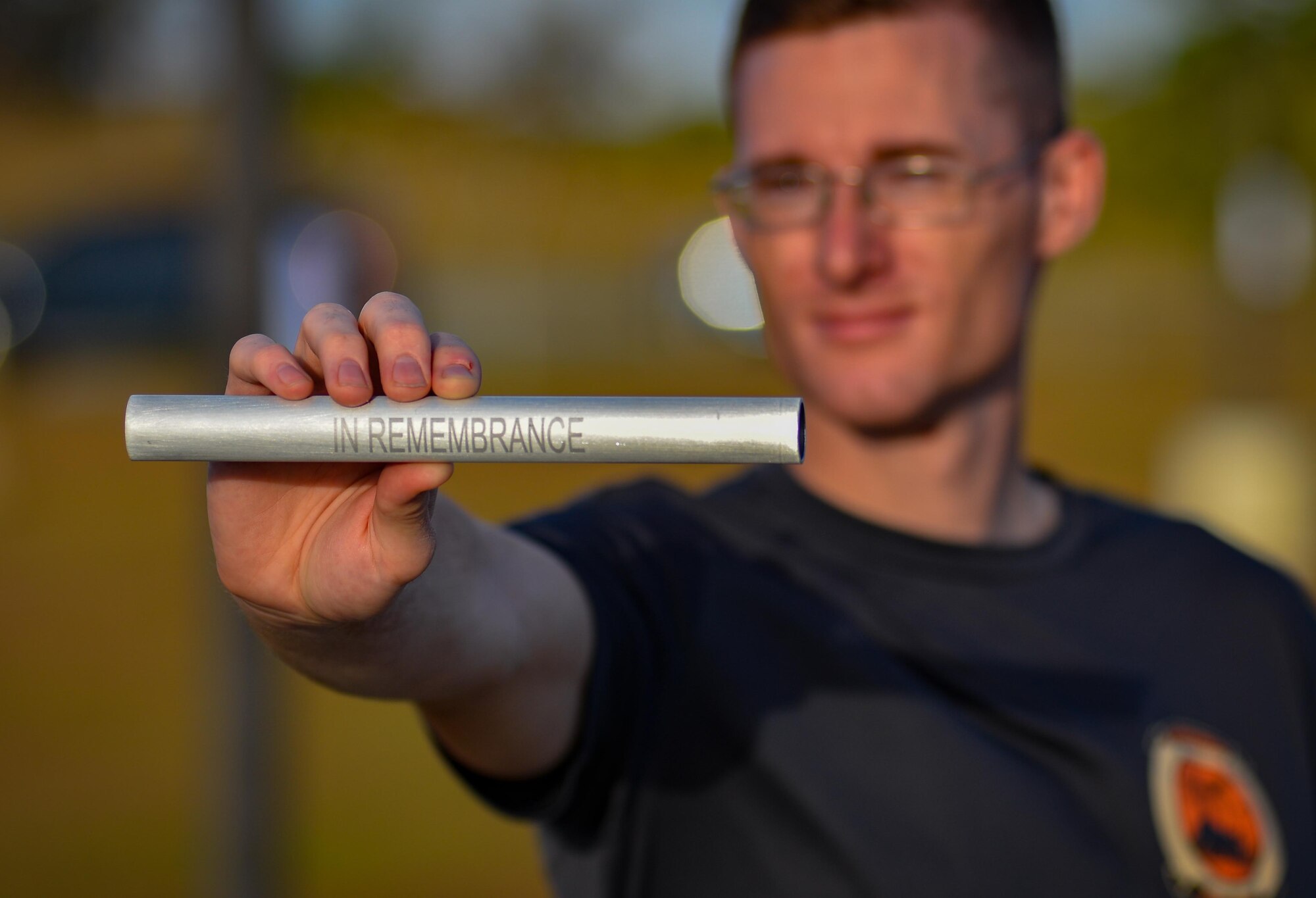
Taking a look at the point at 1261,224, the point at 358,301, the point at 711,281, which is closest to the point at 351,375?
the point at 358,301

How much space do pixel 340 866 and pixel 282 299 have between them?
260 cm

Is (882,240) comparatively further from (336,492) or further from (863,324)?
(336,492)

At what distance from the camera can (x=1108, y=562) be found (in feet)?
8.16

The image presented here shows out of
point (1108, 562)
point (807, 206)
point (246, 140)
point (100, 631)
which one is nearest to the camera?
point (807, 206)

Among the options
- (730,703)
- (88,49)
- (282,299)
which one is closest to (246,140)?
(282,299)

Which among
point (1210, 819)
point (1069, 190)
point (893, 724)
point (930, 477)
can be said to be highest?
point (1069, 190)

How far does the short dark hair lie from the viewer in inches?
95.1

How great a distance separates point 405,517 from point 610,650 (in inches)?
23.9

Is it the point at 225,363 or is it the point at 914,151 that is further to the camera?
the point at 225,363

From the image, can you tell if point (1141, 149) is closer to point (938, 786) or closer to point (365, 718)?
point (365, 718)

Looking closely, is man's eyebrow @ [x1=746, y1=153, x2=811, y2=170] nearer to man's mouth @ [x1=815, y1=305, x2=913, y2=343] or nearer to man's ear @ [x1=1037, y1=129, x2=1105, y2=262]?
man's mouth @ [x1=815, y1=305, x2=913, y2=343]

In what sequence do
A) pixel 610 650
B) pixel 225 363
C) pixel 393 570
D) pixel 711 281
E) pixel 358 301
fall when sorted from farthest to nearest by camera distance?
pixel 711 281 → pixel 358 301 → pixel 225 363 → pixel 610 650 → pixel 393 570

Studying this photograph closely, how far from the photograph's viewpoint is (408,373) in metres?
1.25

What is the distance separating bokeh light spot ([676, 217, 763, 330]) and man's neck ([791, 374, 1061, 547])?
16.1 m
